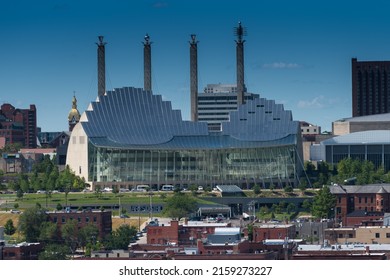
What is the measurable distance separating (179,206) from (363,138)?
22850 millimetres

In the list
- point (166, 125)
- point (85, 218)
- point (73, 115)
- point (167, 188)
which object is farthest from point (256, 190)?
point (73, 115)

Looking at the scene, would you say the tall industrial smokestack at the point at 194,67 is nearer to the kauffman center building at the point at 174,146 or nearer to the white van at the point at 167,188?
the kauffman center building at the point at 174,146

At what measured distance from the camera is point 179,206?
4141 centimetres

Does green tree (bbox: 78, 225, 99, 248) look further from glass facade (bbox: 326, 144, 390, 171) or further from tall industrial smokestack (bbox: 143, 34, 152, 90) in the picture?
glass facade (bbox: 326, 144, 390, 171)

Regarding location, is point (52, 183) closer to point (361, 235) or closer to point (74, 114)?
point (361, 235)

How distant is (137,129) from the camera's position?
189 feet

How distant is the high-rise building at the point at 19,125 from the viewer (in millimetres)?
82625

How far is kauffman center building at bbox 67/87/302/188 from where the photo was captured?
54094 mm

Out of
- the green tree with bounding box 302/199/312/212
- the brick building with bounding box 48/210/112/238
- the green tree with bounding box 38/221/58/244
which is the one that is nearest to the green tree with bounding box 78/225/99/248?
the green tree with bounding box 38/221/58/244

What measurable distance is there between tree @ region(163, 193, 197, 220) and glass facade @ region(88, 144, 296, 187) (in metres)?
10.7

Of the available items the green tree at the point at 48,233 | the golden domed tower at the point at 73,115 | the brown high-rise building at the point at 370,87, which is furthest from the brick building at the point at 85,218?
the brown high-rise building at the point at 370,87

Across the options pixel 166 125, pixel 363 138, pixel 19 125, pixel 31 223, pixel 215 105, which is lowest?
pixel 31 223
